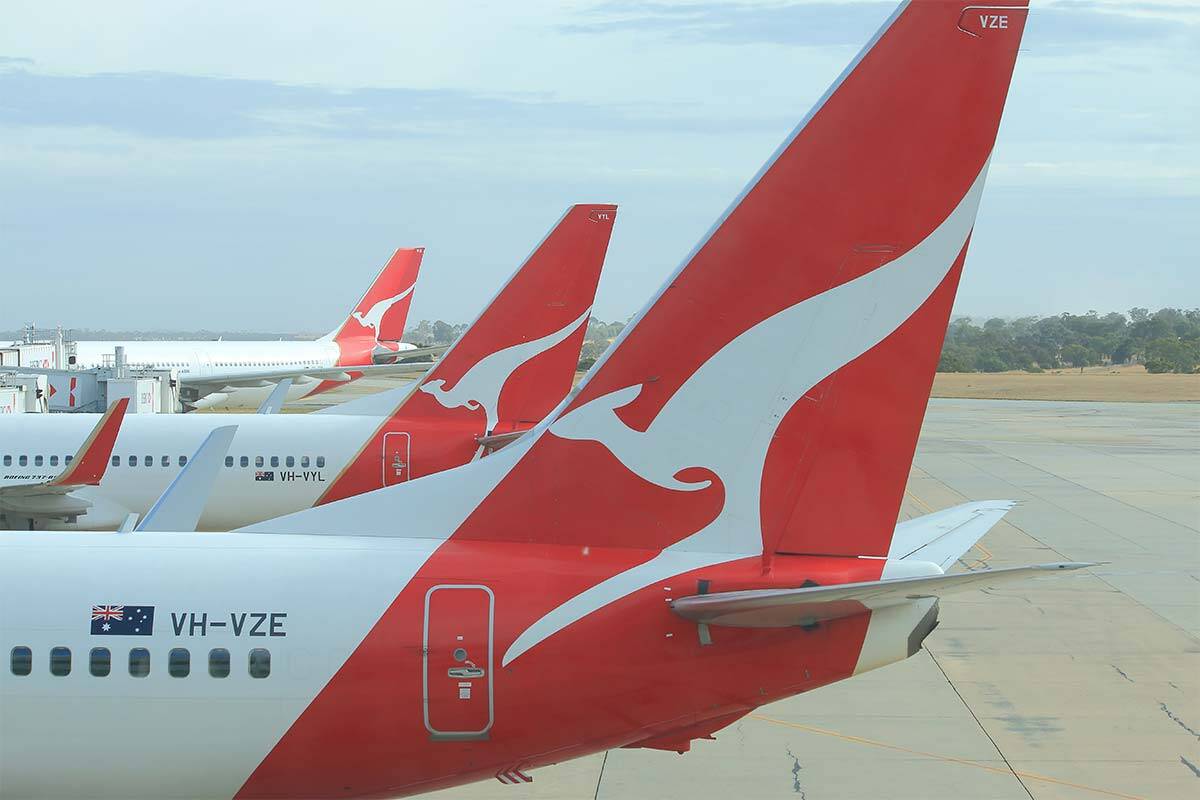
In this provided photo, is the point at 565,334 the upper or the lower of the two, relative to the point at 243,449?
upper

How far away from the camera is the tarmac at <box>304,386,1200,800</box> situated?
38.8ft

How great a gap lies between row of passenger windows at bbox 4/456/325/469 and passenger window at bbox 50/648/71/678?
1409cm

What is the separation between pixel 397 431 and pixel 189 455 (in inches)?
143

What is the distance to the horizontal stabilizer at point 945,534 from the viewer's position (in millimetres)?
8414

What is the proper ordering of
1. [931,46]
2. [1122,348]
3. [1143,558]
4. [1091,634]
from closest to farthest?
[931,46] < [1091,634] < [1143,558] < [1122,348]

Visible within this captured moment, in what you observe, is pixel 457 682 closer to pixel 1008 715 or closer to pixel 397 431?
pixel 1008 715

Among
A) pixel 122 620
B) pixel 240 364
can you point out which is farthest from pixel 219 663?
pixel 240 364

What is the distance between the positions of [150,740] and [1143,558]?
21.8 m

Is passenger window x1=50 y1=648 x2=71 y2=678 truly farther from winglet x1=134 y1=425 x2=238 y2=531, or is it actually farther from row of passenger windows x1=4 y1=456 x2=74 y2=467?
row of passenger windows x1=4 y1=456 x2=74 y2=467

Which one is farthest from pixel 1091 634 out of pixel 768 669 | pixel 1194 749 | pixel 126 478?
pixel 126 478

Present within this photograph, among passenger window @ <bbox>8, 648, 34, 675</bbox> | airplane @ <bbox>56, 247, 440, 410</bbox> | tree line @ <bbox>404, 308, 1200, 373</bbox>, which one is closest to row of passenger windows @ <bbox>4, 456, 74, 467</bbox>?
passenger window @ <bbox>8, 648, 34, 675</bbox>

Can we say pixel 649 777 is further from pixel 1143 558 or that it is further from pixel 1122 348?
pixel 1122 348

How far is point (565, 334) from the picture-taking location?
2081 centimetres

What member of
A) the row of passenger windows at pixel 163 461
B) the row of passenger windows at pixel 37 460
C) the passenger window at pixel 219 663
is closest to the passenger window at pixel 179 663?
the passenger window at pixel 219 663
